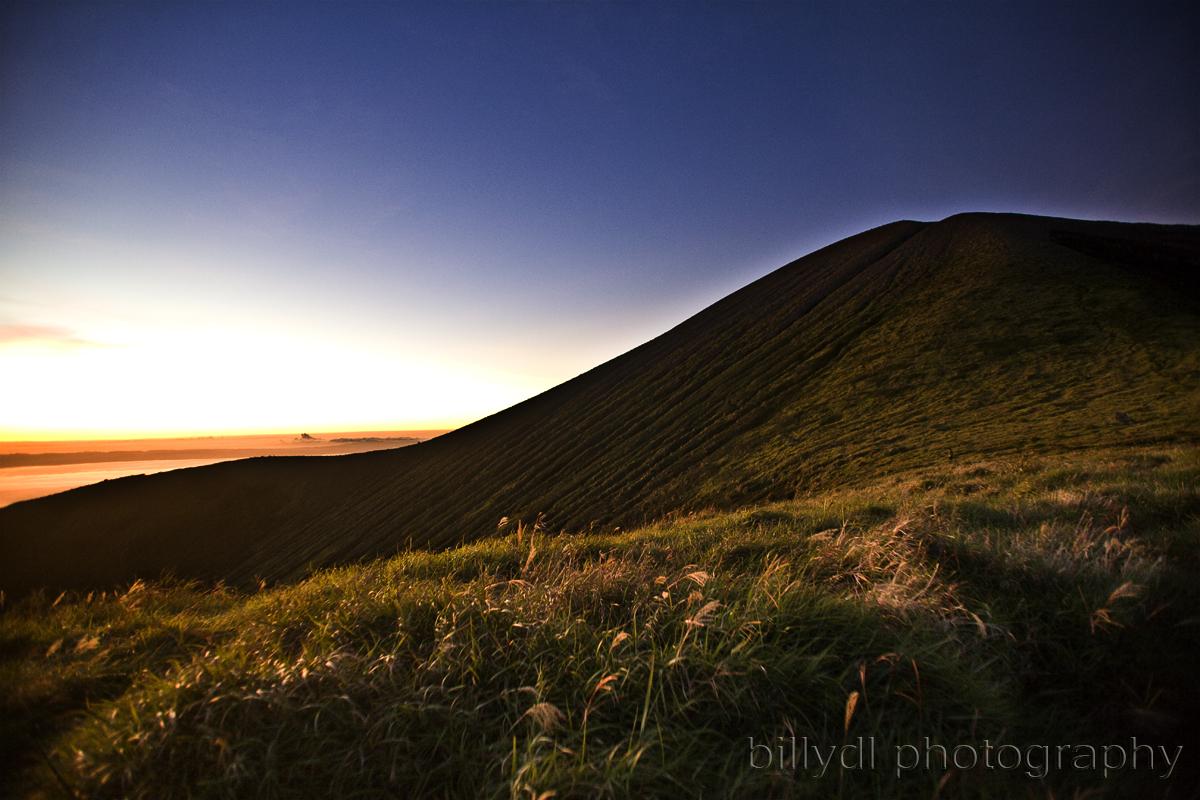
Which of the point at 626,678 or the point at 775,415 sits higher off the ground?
the point at 626,678

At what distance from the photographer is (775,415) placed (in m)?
25.7

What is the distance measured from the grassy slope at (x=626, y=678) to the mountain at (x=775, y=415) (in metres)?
10.9

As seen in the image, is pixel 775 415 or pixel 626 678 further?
pixel 775 415

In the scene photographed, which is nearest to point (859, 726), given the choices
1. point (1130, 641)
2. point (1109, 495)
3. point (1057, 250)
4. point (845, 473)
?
point (1130, 641)

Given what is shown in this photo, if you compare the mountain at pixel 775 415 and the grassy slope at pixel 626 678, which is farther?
the mountain at pixel 775 415

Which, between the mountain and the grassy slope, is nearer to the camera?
the grassy slope

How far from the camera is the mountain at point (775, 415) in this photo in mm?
16531

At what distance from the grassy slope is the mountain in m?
10.9

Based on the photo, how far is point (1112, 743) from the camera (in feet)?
8.44

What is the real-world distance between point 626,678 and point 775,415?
2490 centimetres

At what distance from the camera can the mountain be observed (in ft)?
54.2

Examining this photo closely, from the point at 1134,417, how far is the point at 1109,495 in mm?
10379

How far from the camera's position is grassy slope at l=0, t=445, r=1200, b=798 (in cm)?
226

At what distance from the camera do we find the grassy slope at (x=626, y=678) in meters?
2.26
